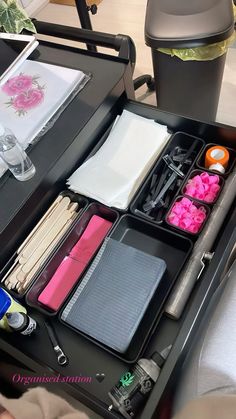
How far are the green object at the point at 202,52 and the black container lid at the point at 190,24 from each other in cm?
3

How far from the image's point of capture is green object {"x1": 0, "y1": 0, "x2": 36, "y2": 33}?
84 cm

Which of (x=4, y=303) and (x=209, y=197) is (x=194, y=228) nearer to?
(x=209, y=197)

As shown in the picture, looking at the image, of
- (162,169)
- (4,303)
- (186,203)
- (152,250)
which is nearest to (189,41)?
(162,169)

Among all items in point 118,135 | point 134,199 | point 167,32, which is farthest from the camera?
point 167,32

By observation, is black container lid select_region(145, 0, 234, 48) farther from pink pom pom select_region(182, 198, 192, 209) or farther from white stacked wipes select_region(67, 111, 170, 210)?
pink pom pom select_region(182, 198, 192, 209)

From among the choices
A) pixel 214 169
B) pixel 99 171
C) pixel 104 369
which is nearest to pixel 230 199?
pixel 214 169

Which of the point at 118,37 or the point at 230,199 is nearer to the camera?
the point at 230,199

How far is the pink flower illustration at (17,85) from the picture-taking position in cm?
90

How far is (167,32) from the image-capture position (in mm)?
1065

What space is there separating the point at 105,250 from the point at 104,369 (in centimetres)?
25

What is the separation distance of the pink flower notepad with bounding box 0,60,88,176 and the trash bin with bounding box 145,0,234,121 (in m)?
0.35

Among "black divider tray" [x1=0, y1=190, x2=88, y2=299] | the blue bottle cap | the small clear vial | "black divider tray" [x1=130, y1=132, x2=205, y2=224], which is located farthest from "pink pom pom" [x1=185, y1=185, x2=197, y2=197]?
the blue bottle cap

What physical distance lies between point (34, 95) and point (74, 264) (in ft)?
1.47

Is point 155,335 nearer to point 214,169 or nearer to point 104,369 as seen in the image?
point 104,369
